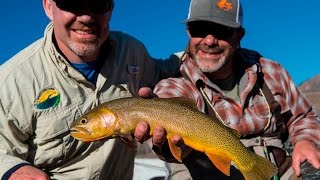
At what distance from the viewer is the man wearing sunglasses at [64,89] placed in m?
5.35

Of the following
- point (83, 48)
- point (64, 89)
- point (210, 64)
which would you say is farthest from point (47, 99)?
point (210, 64)

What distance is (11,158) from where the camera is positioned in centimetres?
505

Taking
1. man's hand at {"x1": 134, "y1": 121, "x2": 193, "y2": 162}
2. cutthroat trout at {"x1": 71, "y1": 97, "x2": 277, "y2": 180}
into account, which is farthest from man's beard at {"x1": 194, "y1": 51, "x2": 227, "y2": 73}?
man's hand at {"x1": 134, "y1": 121, "x2": 193, "y2": 162}

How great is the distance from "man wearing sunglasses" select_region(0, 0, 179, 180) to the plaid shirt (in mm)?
715

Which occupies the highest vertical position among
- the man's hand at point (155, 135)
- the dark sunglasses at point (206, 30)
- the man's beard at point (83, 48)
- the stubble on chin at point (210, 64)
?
the dark sunglasses at point (206, 30)

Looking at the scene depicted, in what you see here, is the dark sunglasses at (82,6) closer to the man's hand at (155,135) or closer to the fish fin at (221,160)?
the man's hand at (155,135)

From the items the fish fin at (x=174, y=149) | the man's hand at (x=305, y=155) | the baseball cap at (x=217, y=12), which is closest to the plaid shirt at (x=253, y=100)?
the man's hand at (x=305, y=155)

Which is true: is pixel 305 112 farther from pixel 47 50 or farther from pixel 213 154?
pixel 47 50

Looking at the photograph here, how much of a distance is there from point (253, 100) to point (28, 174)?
8.37ft

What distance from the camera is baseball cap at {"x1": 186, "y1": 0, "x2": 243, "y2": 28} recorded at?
230 inches

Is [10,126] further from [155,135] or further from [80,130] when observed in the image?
[155,135]

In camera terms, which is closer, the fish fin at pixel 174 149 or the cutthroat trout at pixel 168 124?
the cutthroat trout at pixel 168 124

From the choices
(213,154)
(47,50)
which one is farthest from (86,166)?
(213,154)

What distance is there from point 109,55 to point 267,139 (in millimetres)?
2020
